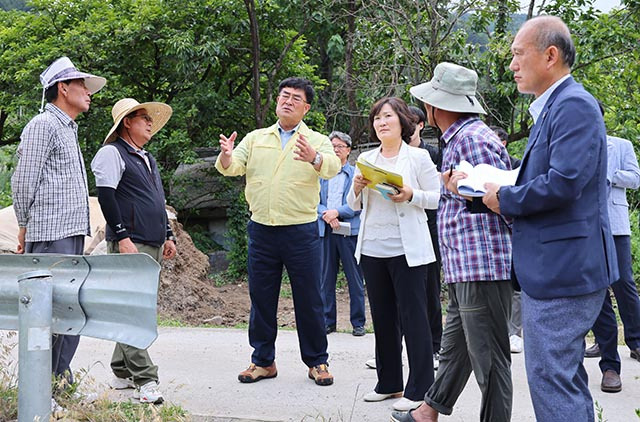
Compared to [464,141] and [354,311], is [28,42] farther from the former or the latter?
[464,141]

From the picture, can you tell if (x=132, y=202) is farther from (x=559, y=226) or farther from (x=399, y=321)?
(x=559, y=226)

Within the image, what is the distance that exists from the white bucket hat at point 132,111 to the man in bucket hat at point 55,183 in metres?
0.42

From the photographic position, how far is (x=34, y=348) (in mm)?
2709

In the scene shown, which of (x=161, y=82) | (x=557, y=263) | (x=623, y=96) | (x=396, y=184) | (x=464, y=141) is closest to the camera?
(x=557, y=263)

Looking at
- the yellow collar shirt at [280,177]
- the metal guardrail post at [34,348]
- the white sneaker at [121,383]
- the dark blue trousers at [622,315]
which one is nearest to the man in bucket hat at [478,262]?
the yellow collar shirt at [280,177]

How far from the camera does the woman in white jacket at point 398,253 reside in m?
4.73

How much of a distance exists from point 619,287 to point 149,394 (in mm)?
3721

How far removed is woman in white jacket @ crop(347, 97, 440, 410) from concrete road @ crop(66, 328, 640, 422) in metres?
0.30

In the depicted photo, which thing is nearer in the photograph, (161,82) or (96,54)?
(96,54)

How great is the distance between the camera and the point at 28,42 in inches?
525

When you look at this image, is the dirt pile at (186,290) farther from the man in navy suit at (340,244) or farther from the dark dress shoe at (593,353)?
the dark dress shoe at (593,353)

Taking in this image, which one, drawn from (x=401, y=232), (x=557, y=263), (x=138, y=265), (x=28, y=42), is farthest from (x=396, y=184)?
(x=28, y=42)

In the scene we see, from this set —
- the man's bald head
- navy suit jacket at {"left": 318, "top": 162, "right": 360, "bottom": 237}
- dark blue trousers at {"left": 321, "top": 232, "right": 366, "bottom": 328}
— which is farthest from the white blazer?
dark blue trousers at {"left": 321, "top": 232, "right": 366, "bottom": 328}

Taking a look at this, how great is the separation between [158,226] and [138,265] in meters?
2.51
